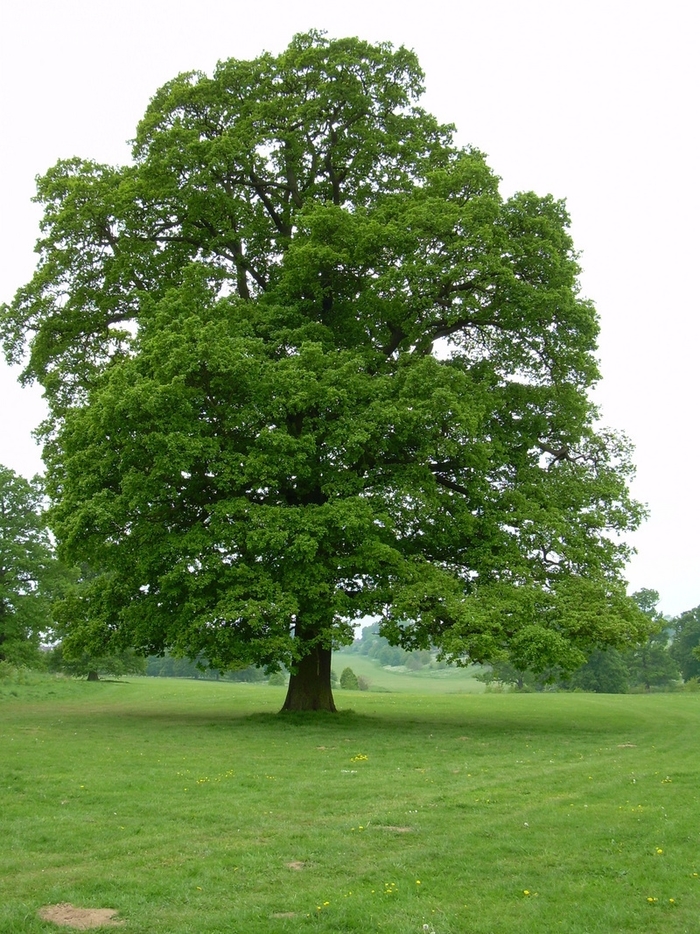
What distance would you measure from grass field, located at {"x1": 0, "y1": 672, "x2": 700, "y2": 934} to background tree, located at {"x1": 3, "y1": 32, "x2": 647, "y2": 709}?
380cm

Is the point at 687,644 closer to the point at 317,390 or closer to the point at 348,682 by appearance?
the point at 348,682

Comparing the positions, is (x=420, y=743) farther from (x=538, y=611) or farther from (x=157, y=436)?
(x=157, y=436)

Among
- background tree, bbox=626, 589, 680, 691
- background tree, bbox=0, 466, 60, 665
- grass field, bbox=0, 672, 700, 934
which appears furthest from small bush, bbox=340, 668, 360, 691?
grass field, bbox=0, 672, 700, 934

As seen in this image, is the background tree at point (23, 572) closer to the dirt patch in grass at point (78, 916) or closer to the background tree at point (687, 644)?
the dirt patch in grass at point (78, 916)

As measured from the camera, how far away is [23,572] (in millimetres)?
48844

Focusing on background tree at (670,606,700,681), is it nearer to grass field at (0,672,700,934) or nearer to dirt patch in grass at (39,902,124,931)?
grass field at (0,672,700,934)

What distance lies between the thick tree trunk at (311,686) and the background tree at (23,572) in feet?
87.4

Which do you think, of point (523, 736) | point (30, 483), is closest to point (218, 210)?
point (523, 736)

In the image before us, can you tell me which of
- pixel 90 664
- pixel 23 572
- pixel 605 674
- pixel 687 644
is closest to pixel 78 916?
pixel 23 572

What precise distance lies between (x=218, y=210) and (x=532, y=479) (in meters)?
12.8

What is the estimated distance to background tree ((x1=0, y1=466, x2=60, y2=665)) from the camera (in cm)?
4700

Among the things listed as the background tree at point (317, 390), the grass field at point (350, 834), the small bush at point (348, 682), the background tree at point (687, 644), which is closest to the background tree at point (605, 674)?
the background tree at point (687, 644)

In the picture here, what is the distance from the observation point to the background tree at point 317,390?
20406 millimetres

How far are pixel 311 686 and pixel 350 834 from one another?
1538 cm
